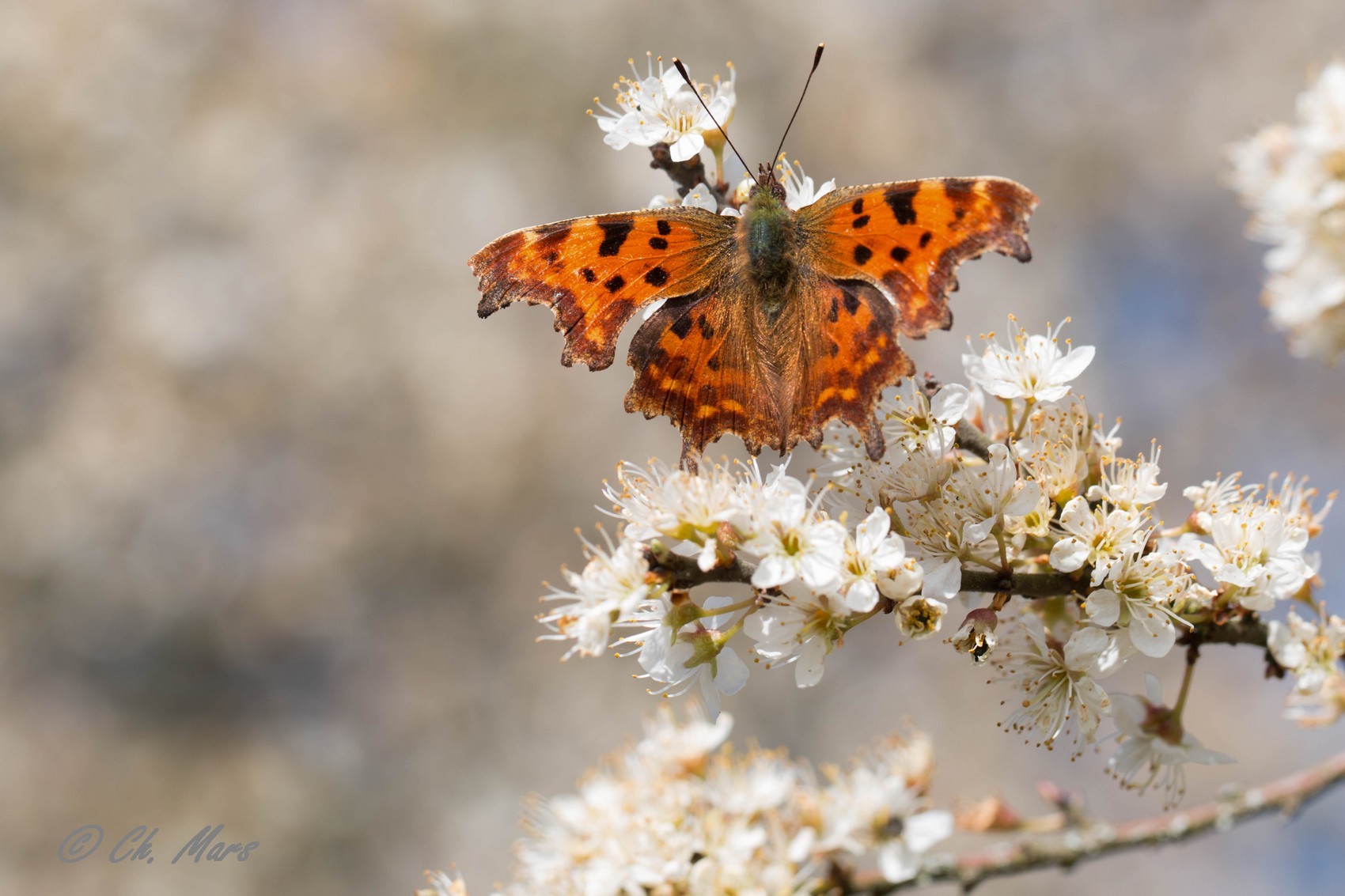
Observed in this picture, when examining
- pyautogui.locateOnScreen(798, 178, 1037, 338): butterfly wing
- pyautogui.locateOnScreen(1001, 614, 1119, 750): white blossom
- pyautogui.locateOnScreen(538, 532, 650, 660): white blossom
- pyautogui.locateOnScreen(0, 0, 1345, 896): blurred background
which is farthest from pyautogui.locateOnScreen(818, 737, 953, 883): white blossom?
pyautogui.locateOnScreen(0, 0, 1345, 896): blurred background

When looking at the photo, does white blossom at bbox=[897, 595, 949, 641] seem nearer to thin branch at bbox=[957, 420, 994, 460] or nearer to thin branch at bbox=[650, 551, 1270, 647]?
thin branch at bbox=[650, 551, 1270, 647]

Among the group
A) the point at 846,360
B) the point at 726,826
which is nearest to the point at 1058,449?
the point at 846,360

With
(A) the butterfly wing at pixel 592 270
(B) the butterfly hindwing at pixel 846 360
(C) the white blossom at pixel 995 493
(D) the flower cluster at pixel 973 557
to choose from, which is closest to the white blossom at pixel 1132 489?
(D) the flower cluster at pixel 973 557

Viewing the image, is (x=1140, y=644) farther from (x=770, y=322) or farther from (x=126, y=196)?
(x=126, y=196)

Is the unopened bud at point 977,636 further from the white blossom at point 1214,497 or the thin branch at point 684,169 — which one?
the thin branch at point 684,169

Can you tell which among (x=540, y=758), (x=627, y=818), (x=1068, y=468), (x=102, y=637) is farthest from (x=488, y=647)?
(x=1068, y=468)

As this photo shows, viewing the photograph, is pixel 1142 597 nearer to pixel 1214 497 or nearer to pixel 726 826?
pixel 1214 497
